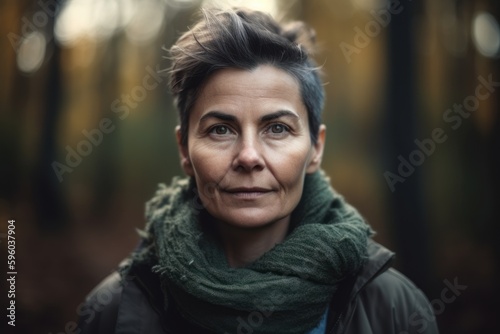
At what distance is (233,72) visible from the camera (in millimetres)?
2316

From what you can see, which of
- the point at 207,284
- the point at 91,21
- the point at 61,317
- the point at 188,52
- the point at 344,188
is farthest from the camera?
the point at 344,188

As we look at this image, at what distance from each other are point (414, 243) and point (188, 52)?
15.3 ft

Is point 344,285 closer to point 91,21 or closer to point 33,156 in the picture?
point 33,156

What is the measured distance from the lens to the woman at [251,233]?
2.19 meters

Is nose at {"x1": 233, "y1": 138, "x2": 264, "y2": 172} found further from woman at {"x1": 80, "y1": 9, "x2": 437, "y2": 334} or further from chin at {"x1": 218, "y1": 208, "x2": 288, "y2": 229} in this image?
chin at {"x1": 218, "y1": 208, "x2": 288, "y2": 229}

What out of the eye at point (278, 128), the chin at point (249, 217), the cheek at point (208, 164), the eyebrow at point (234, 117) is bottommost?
the chin at point (249, 217)

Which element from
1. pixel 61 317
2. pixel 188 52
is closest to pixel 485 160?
pixel 188 52

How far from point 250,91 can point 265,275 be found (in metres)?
0.90

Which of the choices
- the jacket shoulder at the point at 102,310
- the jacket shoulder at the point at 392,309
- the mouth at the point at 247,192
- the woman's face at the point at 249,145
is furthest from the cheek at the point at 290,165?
the jacket shoulder at the point at 102,310

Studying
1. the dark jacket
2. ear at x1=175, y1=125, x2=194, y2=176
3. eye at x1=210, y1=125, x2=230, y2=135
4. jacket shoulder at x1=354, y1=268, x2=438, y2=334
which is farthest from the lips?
jacket shoulder at x1=354, y1=268, x2=438, y2=334

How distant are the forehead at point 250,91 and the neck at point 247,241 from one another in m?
0.64

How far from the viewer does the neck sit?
8.14 ft

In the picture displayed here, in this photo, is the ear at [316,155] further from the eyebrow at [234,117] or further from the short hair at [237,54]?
the eyebrow at [234,117]

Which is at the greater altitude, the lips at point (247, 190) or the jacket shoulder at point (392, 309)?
the lips at point (247, 190)
